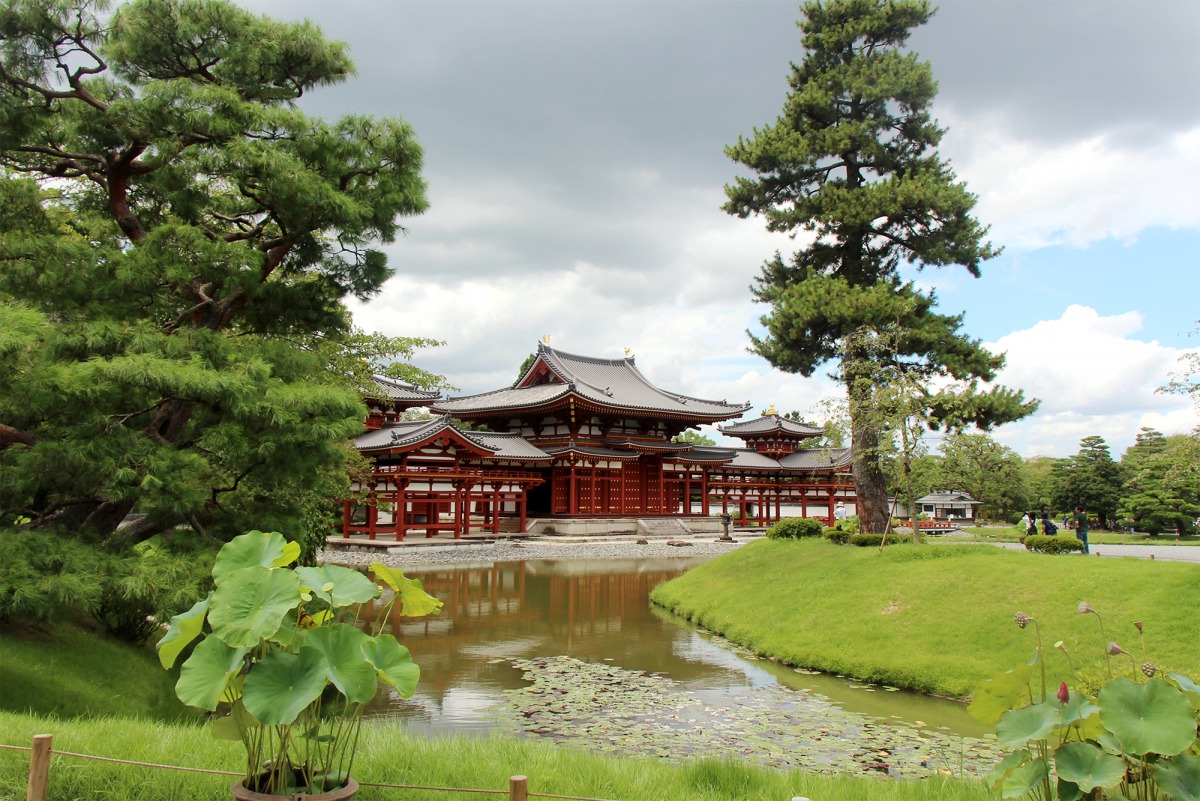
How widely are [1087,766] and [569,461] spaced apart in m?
28.7

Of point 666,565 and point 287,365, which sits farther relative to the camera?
point 666,565

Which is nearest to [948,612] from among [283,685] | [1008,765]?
[1008,765]

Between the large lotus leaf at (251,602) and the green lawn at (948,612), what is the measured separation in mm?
6795

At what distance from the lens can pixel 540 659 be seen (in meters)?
10.2

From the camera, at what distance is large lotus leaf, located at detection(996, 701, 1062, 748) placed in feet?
10.5

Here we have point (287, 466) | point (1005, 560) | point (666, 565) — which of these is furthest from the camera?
point (666, 565)

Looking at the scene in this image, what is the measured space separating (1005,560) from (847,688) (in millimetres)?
4296

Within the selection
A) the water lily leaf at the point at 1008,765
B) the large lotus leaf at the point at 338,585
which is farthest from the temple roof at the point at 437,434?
the water lily leaf at the point at 1008,765

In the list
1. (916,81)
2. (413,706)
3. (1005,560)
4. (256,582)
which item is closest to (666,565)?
(1005,560)

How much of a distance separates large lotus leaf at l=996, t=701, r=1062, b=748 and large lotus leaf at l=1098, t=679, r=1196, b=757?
0.60 ft

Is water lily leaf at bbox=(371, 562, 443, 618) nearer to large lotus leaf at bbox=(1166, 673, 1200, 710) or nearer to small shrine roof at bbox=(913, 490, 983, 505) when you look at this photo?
large lotus leaf at bbox=(1166, 673, 1200, 710)

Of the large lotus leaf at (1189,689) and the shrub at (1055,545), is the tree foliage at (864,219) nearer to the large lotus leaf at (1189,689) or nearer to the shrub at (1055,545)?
the shrub at (1055,545)

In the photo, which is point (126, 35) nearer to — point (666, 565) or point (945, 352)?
point (945, 352)

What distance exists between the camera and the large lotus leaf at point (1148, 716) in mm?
3039
